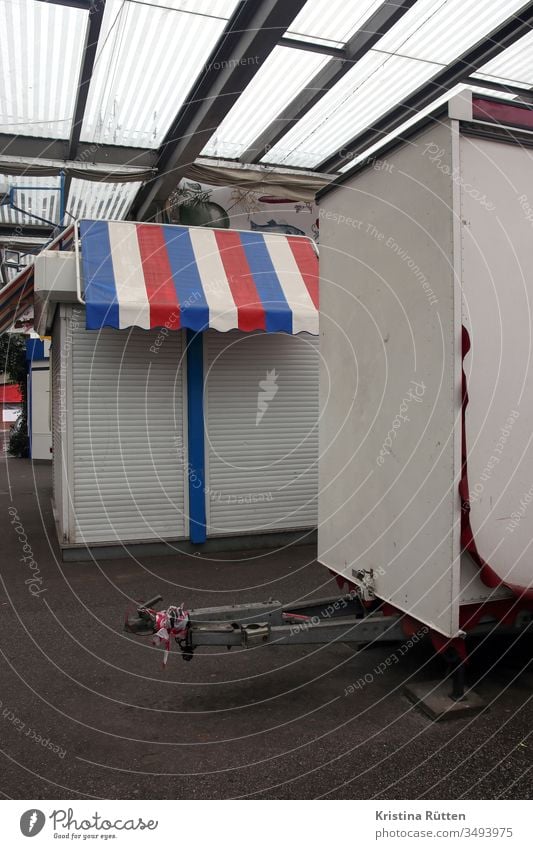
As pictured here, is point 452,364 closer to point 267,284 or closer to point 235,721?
point 235,721

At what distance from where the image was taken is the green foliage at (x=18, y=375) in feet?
63.2

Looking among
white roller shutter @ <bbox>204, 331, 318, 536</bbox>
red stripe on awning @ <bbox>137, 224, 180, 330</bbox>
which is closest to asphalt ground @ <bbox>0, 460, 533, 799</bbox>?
white roller shutter @ <bbox>204, 331, 318, 536</bbox>

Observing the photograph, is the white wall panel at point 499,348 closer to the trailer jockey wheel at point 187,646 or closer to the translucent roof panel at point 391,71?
the trailer jockey wheel at point 187,646

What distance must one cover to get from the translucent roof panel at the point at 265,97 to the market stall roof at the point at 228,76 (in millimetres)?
26

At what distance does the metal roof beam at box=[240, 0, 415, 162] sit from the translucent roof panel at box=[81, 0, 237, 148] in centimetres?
100

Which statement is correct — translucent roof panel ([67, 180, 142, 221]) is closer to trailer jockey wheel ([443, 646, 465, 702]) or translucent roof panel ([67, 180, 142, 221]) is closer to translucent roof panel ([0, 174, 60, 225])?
translucent roof panel ([0, 174, 60, 225])

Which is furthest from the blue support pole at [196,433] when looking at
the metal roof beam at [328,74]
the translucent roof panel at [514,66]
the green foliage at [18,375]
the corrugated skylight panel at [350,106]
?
the green foliage at [18,375]

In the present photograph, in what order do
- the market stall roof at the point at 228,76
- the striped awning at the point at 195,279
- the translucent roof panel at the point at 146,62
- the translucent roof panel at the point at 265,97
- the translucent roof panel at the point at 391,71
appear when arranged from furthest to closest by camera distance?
the translucent roof panel at the point at 265,97 < the striped awning at the point at 195,279 < the translucent roof panel at the point at 391,71 < the market stall roof at the point at 228,76 < the translucent roof panel at the point at 146,62

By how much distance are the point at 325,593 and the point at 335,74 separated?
19.8ft

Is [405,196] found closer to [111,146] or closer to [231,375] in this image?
[231,375]

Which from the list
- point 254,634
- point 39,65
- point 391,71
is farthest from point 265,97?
point 254,634

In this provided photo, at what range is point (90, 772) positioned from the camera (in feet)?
10.8

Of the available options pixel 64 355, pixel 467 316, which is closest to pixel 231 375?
pixel 64 355

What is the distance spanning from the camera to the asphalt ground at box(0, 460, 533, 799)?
316 cm
